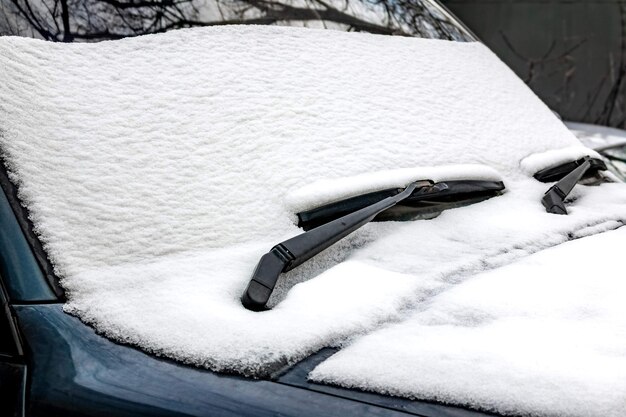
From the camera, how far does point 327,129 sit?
1747 mm

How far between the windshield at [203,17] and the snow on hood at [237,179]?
0.11 ft

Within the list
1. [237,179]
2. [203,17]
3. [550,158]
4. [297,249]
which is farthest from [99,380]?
[550,158]

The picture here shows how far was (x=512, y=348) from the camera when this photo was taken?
1157 millimetres

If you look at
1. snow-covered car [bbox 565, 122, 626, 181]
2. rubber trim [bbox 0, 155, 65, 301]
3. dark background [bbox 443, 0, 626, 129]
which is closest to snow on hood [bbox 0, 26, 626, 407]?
rubber trim [bbox 0, 155, 65, 301]

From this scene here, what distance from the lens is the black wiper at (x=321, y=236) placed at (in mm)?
1340

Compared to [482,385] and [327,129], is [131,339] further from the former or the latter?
[327,129]

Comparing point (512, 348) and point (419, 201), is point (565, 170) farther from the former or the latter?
point (512, 348)

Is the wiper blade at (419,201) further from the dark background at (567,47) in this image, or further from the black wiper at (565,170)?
the dark background at (567,47)

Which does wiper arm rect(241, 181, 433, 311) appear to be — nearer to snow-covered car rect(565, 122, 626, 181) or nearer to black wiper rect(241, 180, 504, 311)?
black wiper rect(241, 180, 504, 311)

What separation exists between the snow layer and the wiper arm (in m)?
0.21

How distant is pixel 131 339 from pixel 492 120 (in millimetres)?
1282

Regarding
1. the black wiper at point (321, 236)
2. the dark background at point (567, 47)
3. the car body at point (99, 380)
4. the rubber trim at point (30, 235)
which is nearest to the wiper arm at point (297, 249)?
the black wiper at point (321, 236)

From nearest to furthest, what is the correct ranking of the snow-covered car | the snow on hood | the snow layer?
1. the snow layer
2. the snow on hood
3. the snow-covered car

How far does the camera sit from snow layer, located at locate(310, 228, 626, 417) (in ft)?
3.41
